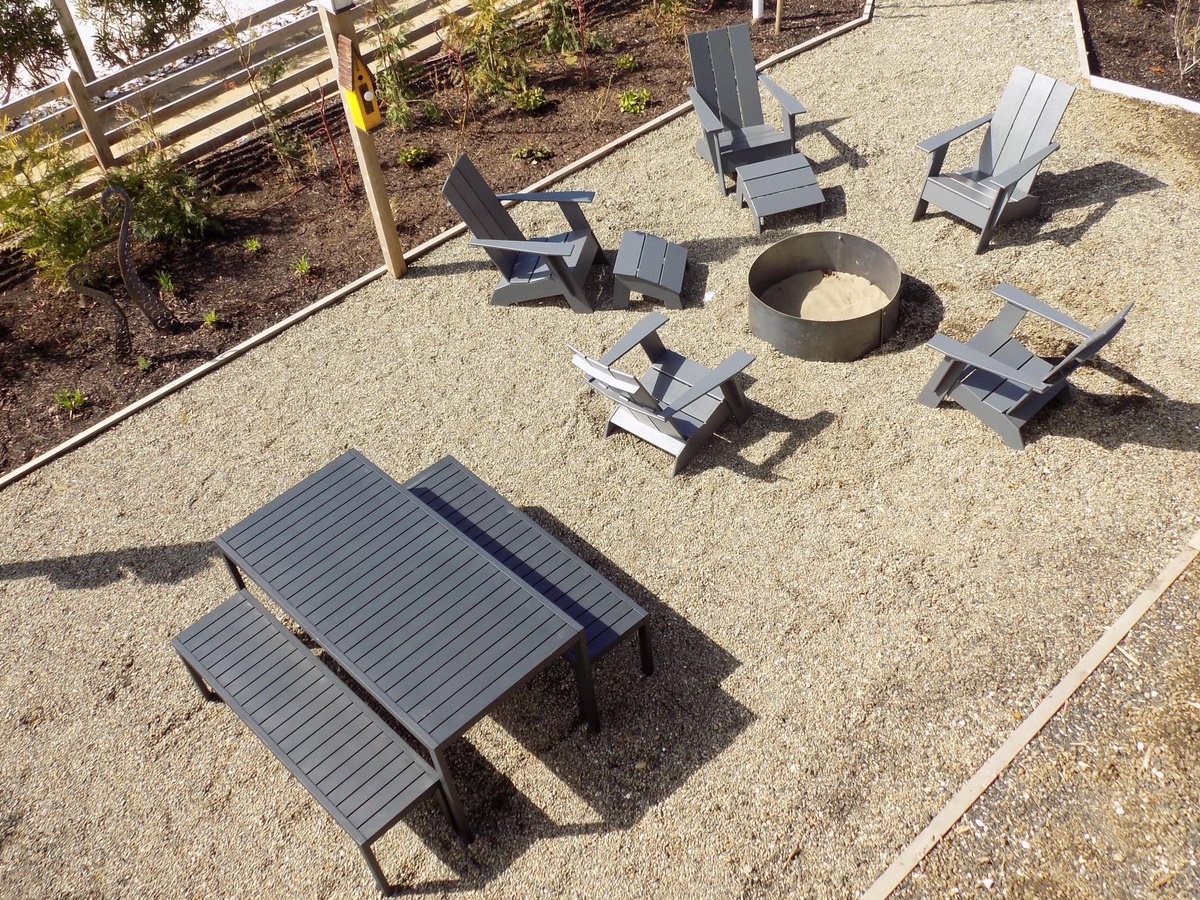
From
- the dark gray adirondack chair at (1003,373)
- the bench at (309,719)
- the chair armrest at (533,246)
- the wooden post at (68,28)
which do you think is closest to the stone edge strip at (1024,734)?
the dark gray adirondack chair at (1003,373)

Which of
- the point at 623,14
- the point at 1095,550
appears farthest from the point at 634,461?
the point at 623,14

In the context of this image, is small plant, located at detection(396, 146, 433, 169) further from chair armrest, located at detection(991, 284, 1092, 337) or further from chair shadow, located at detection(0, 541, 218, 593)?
chair armrest, located at detection(991, 284, 1092, 337)

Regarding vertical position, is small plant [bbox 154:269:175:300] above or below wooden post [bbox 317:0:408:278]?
below

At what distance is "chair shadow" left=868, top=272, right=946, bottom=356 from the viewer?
236 inches

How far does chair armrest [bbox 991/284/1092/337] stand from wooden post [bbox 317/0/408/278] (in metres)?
4.29

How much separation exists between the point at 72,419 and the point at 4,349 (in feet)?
3.62

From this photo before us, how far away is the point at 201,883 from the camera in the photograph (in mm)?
3992

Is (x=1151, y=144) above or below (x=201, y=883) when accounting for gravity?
above

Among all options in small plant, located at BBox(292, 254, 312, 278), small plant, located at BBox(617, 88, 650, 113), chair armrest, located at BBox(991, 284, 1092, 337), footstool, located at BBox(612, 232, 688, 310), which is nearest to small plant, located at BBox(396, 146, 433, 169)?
small plant, located at BBox(292, 254, 312, 278)

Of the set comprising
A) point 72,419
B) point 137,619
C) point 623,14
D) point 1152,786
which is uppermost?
point 623,14

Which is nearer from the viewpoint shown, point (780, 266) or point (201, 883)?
point (201, 883)

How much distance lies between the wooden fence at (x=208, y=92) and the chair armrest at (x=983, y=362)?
21.1 feet

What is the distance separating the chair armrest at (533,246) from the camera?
20.0 feet

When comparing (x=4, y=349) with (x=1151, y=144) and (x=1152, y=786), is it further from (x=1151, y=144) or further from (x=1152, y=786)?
(x=1151, y=144)
